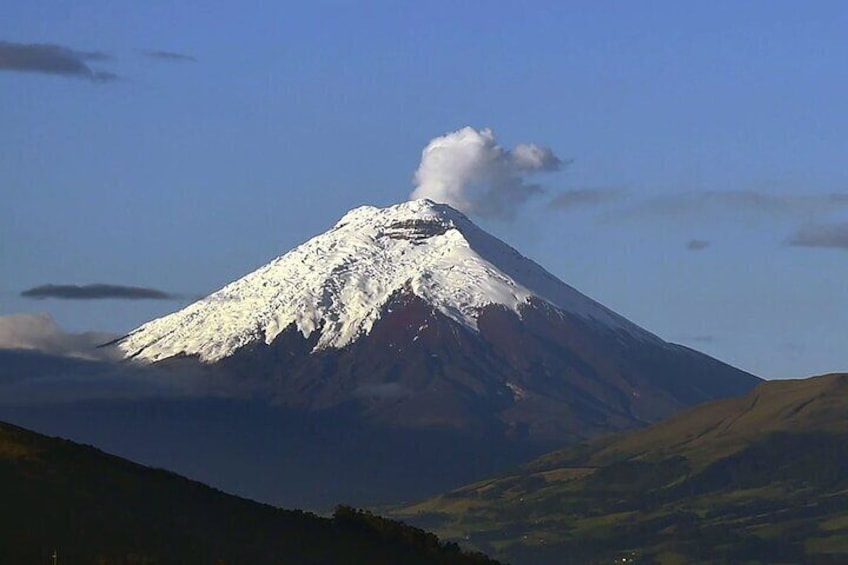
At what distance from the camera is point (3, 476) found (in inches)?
6280

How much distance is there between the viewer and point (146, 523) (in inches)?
6107

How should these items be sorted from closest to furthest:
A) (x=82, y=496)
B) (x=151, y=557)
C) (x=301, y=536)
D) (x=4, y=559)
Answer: (x=4, y=559), (x=151, y=557), (x=82, y=496), (x=301, y=536)

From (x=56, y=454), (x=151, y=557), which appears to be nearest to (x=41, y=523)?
(x=151, y=557)

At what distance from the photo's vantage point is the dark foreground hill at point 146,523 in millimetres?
144625

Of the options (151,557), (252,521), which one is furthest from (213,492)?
(151,557)

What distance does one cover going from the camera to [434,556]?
175250mm

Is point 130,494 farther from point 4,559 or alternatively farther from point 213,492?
point 4,559

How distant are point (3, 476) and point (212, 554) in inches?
732

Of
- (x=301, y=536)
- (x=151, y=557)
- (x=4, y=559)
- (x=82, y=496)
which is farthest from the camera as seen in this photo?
(x=301, y=536)

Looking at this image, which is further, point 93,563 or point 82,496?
point 82,496

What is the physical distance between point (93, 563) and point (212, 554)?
14.0 meters

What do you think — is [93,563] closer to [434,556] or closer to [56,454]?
[56,454]

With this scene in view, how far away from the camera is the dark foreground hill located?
474 ft

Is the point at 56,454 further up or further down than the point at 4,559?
further up
